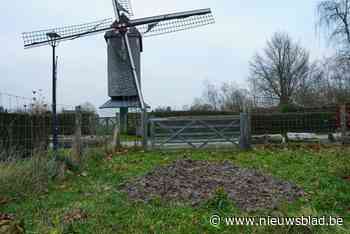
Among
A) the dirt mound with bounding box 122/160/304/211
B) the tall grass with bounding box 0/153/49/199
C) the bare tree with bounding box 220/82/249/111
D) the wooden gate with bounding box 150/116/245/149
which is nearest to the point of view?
the dirt mound with bounding box 122/160/304/211

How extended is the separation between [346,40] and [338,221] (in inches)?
589

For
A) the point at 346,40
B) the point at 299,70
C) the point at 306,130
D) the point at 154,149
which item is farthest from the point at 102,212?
the point at 299,70

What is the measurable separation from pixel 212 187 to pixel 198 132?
6018mm

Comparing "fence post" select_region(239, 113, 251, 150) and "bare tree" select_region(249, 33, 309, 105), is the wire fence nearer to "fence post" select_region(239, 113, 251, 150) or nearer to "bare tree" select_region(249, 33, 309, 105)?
"fence post" select_region(239, 113, 251, 150)

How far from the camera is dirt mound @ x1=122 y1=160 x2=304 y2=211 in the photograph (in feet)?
13.1

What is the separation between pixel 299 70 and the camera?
28.0 meters

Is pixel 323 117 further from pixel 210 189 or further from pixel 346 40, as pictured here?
pixel 210 189

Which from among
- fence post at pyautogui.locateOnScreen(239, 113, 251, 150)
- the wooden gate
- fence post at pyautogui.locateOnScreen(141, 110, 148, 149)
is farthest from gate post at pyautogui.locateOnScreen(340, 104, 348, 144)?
fence post at pyautogui.locateOnScreen(141, 110, 148, 149)

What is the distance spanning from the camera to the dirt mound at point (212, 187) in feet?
13.1

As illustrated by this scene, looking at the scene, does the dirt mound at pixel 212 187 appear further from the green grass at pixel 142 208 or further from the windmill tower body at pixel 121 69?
the windmill tower body at pixel 121 69

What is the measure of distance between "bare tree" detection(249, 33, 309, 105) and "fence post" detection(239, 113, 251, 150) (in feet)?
58.1

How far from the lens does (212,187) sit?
447 cm

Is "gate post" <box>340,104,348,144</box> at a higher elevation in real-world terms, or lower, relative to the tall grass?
higher

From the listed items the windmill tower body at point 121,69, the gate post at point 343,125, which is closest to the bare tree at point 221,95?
the windmill tower body at point 121,69
